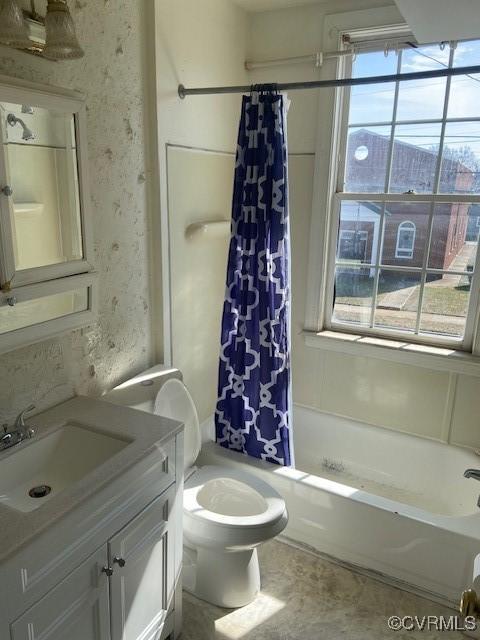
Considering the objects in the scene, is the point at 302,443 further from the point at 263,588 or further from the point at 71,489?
the point at 71,489

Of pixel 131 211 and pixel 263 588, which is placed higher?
pixel 131 211

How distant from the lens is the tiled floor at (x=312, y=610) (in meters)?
1.85

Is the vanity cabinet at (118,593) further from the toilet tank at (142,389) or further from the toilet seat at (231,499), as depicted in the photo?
the toilet tank at (142,389)

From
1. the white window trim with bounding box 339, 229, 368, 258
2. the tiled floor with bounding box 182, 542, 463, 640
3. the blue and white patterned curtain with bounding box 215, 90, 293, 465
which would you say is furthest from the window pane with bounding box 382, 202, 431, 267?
the tiled floor with bounding box 182, 542, 463, 640

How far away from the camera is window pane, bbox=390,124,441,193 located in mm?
2441

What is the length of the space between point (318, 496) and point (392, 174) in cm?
167

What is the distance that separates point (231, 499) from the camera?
2.05 m

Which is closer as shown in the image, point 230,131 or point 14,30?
point 14,30

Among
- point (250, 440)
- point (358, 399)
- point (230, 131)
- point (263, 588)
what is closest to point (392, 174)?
point (230, 131)

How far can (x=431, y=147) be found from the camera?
8.02 feet

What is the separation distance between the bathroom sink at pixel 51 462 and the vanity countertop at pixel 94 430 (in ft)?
0.06

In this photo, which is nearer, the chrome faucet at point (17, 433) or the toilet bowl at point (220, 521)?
the chrome faucet at point (17, 433)

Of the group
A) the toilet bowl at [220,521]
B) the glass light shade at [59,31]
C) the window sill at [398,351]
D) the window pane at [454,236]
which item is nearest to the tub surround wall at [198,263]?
the toilet bowl at [220,521]

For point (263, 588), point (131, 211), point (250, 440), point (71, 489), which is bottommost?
point (263, 588)
